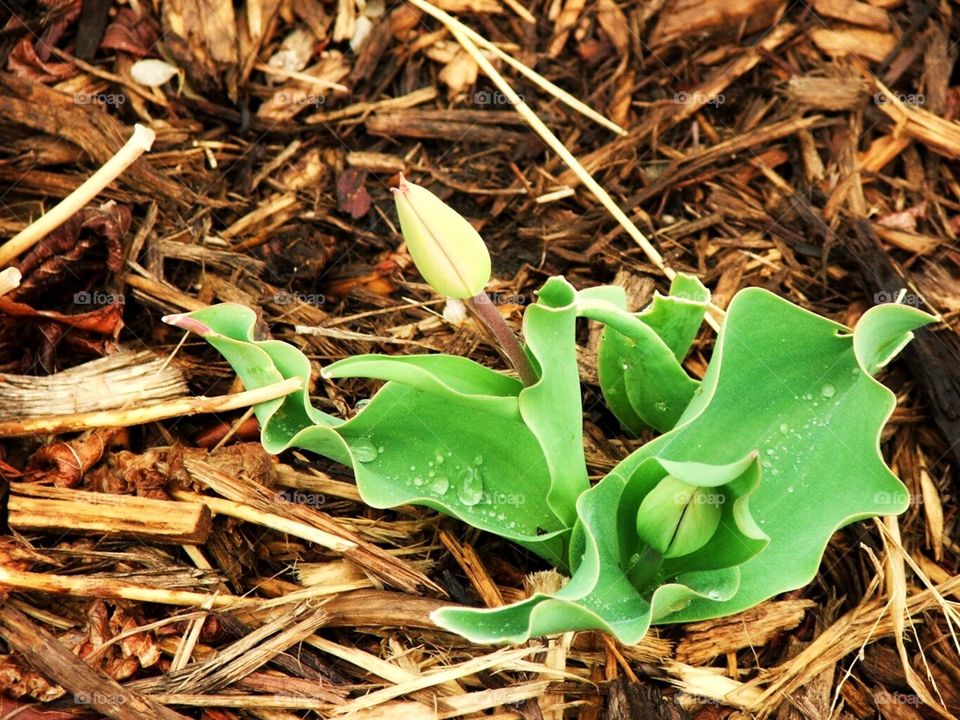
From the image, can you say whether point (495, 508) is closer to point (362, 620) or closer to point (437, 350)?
point (362, 620)

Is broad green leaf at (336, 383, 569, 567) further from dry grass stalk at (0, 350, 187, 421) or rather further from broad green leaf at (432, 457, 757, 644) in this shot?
dry grass stalk at (0, 350, 187, 421)

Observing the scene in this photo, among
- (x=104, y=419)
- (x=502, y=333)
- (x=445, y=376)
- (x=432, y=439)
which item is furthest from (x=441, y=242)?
(x=104, y=419)

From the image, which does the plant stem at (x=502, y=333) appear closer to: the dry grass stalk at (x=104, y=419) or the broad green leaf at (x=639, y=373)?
the broad green leaf at (x=639, y=373)

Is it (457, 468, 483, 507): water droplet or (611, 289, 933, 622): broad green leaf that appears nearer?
(611, 289, 933, 622): broad green leaf

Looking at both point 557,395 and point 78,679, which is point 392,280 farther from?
point 78,679

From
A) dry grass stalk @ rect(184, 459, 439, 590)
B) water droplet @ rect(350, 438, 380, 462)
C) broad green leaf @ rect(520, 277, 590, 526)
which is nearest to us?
broad green leaf @ rect(520, 277, 590, 526)

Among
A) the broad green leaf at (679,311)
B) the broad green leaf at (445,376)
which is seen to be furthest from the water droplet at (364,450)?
the broad green leaf at (679,311)

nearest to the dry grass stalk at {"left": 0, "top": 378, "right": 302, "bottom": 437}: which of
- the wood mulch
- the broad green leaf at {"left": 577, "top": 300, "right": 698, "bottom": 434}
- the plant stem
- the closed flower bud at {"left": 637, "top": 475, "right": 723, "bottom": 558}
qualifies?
the wood mulch
